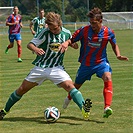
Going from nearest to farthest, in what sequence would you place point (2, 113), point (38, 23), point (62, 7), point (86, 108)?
point (86, 108) → point (2, 113) → point (38, 23) → point (62, 7)

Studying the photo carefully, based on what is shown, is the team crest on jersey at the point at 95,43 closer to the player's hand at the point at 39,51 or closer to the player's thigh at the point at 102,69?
the player's thigh at the point at 102,69

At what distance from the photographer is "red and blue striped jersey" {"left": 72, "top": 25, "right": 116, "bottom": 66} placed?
7.80 meters

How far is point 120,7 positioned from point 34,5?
620 inches

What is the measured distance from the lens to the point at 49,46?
291 inches

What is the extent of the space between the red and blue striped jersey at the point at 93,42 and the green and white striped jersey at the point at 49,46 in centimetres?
45

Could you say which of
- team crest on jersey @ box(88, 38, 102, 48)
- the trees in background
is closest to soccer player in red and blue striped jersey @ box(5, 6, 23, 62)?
team crest on jersey @ box(88, 38, 102, 48)

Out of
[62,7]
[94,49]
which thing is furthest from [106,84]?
[62,7]

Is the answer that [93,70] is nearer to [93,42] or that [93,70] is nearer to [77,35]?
[93,42]

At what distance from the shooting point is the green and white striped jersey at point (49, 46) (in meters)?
7.38

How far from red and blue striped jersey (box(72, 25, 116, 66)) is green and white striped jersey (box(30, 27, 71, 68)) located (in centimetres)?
45

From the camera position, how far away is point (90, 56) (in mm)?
7871

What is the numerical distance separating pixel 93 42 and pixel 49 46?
81 cm

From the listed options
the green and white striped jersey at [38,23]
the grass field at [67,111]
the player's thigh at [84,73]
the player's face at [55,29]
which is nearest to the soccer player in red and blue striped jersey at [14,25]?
the green and white striped jersey at [38,23]

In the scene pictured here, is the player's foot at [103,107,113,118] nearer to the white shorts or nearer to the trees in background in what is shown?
the white shorts
